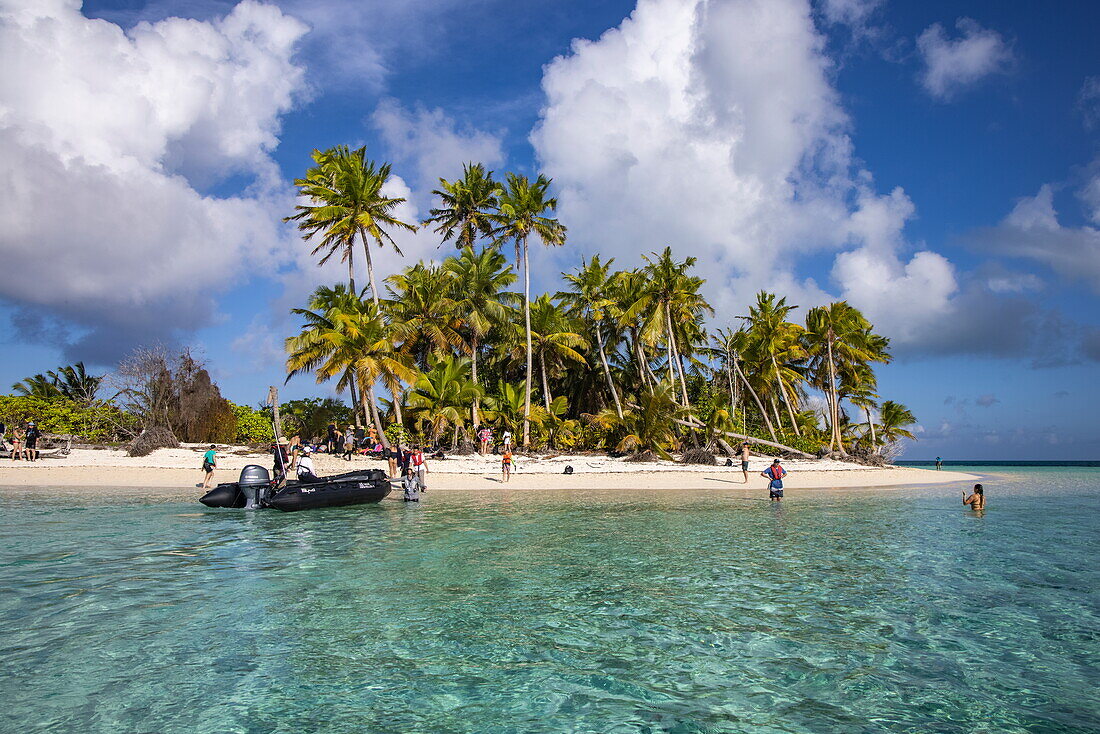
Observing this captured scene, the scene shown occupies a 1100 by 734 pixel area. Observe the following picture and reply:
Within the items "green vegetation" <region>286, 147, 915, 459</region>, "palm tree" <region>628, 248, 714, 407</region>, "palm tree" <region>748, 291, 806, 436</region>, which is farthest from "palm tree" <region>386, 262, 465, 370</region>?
"palm tree" <region>748, 291, 806, 436</region>

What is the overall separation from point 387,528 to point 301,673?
28.7 ft

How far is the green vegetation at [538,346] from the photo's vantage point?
32531mm

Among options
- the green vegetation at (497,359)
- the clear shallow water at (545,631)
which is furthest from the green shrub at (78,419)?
the clear shallow water at (545,631)

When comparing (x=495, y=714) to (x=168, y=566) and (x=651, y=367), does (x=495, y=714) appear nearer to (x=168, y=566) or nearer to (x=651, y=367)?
(x=168, y=566)

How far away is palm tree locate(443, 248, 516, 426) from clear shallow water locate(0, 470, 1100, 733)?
23.2 m

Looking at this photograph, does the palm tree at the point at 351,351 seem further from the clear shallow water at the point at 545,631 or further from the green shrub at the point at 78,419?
the clear shallow water at the point at 545,631

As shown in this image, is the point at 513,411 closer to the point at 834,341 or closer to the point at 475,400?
the point at 475,400

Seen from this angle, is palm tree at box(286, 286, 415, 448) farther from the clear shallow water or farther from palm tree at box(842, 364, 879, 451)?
palm tree at box(842, 364, 879, 451)

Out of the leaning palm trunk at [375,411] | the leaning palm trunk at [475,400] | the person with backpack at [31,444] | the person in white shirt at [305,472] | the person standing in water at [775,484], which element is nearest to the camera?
the person in white shirt at [305,472]

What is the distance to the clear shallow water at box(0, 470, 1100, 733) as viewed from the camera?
4.79 m

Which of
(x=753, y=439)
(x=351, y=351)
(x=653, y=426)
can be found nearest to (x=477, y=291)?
(x=351, y=351)

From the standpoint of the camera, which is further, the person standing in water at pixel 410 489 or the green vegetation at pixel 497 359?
the green vegetation at pixel 497 359

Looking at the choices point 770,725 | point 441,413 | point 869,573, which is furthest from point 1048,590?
point 441,413

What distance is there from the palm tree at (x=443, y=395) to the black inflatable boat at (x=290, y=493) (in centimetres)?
1369
